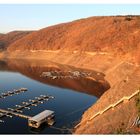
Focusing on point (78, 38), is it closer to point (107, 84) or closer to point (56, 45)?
point (56, 45)

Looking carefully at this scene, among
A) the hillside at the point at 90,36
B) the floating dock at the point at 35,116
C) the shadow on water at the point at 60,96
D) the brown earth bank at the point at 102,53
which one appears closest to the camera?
the brown earth bank at the point at 102,53

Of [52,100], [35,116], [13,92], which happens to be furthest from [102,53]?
[35,116]

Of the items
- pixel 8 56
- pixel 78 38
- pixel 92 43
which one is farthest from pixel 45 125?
pixel 8 56

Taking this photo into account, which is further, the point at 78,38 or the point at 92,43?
the point at 78,38

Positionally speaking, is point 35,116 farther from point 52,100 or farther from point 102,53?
point 102,53

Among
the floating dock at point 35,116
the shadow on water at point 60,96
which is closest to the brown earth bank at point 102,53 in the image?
the shadow on water at point 60,96

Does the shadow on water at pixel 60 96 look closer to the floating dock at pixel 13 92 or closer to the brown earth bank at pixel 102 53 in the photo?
the floating dock at pixel 13 92

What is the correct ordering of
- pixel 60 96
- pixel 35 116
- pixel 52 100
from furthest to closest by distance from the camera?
pixel 60 96 → pixel 52 100 → pixel 35 116
